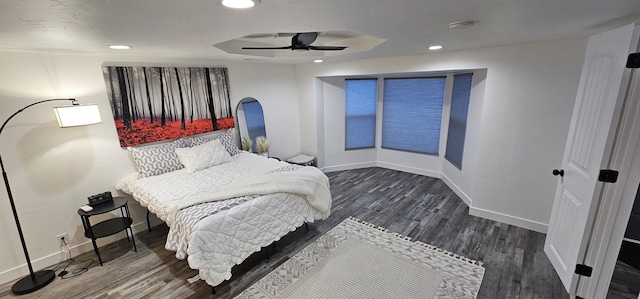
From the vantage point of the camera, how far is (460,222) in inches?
129

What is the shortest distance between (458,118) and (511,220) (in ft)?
5.50

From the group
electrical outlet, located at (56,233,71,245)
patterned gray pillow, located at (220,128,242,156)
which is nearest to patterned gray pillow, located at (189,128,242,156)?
patterned gray pillow, located at (220,128,242,156)

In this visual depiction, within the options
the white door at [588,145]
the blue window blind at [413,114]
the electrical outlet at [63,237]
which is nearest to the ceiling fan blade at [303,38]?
the white door at [588,145]

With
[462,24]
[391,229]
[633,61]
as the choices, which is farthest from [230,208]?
[633,61]

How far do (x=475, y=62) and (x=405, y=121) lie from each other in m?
2.00

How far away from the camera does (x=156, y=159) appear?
10.3 ft

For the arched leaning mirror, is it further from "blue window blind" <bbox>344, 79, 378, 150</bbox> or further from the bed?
"blue window blind" <bbox>344, 79, 378, 150</bbox>

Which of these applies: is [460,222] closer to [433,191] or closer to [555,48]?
[433,191]

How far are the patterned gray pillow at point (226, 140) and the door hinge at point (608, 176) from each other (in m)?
3.84

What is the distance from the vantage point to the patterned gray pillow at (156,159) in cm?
305

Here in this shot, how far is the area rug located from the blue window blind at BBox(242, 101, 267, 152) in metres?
2.24

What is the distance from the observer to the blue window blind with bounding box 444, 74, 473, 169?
3897mm

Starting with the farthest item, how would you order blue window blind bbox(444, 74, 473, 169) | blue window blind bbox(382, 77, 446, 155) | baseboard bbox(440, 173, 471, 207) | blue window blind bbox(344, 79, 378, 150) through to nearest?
blue window blind bbox(344, 79, 378, 150), blue window blind bbox(382, 77, 446, 155), blue window blind bbox(444, 74, 473, 169), baseboard bbox(440, 173, 471, 207)

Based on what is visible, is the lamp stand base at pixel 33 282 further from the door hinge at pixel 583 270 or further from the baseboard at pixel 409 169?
the baseboard at pixel 409 169
